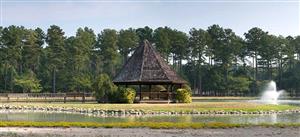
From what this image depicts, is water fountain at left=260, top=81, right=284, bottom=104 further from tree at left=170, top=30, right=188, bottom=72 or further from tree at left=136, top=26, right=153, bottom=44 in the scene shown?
tree at left=136, top=26, right=153, bottom=44

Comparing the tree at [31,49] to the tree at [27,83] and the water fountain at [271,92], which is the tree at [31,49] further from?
the water fountain at [271,92]

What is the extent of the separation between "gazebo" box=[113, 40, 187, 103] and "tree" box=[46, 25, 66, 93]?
1499 inches

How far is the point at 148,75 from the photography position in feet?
157

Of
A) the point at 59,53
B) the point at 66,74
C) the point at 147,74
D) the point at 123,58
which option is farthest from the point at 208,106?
the point at 123,58

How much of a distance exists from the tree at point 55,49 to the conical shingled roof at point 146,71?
3798cm

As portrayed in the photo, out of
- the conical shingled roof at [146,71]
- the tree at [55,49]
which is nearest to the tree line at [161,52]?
the tree at [55,49]

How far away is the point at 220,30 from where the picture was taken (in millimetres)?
99000

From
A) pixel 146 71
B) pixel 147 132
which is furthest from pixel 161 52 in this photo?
pixel 147 132

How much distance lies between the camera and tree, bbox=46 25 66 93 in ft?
292

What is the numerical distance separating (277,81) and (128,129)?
7621 centimetres

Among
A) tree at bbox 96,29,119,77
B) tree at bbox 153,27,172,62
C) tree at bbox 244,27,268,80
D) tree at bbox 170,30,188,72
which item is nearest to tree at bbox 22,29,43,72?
tree at bbox 96,29,119,77

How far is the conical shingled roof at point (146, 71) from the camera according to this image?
47.4 meters

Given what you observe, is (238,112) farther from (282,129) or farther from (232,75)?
(232,75)

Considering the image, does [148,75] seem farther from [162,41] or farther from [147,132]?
[162,41]
